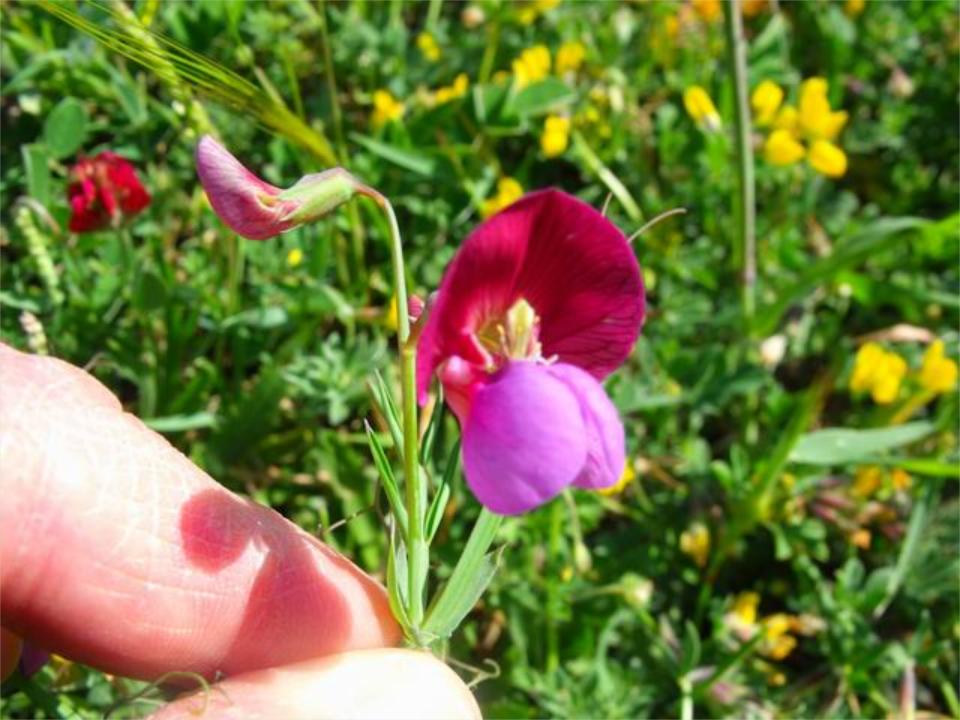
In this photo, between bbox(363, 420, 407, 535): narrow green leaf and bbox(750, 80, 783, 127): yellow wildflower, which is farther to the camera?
bbox(750, 80, 783, 127): yellow wildflower

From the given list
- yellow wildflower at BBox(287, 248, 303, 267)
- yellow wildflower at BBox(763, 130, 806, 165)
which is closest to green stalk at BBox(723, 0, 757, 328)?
yellow wildflower at BBox(763, 130, 806, 165)

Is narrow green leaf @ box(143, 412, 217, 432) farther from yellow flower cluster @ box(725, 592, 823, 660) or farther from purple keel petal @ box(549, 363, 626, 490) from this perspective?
purple keel petal @ box(549, 363, 626, 490)

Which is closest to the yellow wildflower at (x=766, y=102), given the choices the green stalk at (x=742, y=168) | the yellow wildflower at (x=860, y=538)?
the green stalk at (x=742, y=168)

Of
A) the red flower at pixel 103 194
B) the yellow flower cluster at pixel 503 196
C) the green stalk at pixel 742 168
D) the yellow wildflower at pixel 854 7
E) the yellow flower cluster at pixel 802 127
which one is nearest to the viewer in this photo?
the red flower at pixel 103 194

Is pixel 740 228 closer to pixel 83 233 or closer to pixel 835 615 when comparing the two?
pixel 835 615

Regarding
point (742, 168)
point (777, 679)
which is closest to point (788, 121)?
point (742, 168)

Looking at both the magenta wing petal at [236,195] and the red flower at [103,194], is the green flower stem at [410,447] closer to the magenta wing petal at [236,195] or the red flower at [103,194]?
the magenta wing petal at [236,195]
